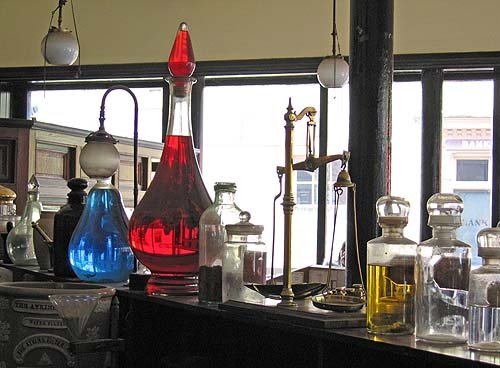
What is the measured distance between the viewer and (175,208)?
6.00 ft

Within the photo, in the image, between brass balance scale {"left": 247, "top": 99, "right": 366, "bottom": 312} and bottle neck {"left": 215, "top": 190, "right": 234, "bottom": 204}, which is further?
bottle neck {"left": 215, "top": 190, "right": 234, "bottom": 204}

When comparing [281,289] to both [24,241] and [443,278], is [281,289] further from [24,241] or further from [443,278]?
[24,241]

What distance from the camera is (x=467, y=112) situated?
614cm

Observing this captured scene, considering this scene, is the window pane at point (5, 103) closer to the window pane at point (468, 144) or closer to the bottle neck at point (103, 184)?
the window pane at point (468, 144)

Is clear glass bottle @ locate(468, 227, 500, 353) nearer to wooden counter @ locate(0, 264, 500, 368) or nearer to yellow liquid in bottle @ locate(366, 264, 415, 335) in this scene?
wooden counter @ locate(0, 264, 500, 368)

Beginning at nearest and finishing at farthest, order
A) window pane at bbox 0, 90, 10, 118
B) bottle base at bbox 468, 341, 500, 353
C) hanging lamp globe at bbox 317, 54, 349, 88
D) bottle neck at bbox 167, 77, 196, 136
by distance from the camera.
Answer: bottle base at bbox 468, 341, 500, 353, bottle neck at bbox 167, 77, 196, 136, hanging lamp globe at bbox 317, 54, 349, 88, window pane at bbox 0, 90, 10, 118

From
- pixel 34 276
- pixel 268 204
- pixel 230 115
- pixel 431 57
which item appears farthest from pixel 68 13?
pixel 34 276

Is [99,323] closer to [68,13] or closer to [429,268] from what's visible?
[429,268]

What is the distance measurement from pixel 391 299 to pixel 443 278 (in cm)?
10

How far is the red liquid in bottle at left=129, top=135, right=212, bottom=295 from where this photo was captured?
5.96ft

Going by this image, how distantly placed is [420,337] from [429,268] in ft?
0.37

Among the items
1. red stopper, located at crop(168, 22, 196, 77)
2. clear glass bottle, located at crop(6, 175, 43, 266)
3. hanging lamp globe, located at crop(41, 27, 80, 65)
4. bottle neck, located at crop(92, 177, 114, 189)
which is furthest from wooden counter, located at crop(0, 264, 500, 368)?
hanging lamp globe, located at crop(41, 27, 80, 65)

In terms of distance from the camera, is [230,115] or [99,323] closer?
[99,323]

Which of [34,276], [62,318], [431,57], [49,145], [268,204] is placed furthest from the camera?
[268,204]
